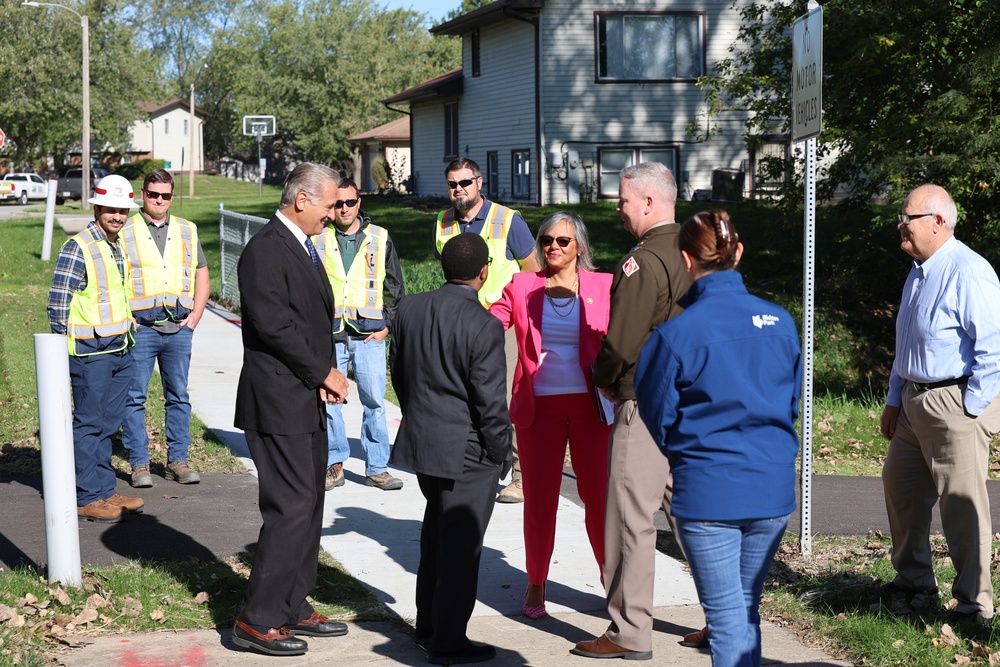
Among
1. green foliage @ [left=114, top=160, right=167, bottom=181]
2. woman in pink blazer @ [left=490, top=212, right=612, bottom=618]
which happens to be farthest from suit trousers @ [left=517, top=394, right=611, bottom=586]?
green foliage @ [left=114, top=160, right=167, bottom=181]

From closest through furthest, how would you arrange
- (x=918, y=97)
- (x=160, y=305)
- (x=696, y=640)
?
(x=696, y=640) → (x=160, y=305) → (x=918, y=97)

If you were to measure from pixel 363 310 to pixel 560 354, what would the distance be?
294 cm

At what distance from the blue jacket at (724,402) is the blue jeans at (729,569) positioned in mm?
67

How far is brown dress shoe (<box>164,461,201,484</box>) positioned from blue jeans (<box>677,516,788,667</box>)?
5.13 meters

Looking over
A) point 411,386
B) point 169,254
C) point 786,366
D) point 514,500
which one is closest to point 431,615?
point 411,386

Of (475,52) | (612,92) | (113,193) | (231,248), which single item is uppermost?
(475,52)

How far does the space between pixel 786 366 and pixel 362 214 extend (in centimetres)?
510

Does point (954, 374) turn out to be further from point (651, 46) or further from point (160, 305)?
point (651, 46)

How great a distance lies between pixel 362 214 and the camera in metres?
8.53

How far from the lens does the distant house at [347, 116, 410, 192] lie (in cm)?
5756

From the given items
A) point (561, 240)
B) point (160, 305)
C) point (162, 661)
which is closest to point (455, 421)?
point (561, 240)

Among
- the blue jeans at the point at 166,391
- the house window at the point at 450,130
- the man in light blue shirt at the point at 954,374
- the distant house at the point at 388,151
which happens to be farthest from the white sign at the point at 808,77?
the distant house at the point at 388,151

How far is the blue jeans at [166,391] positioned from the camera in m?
8.08

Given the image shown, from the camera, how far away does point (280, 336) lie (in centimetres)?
510
